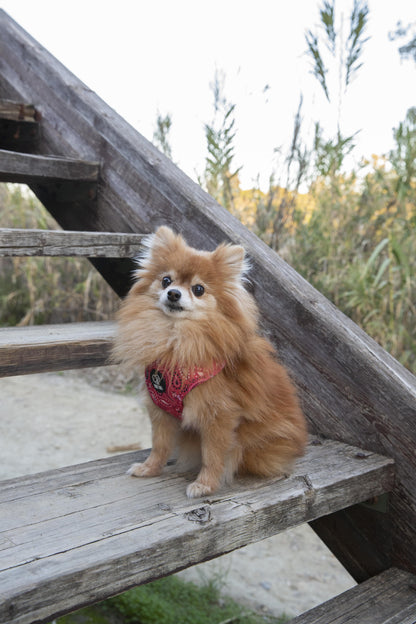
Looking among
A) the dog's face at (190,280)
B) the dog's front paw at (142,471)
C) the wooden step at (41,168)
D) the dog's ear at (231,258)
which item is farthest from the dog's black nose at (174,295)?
the wooden step at (41,168)

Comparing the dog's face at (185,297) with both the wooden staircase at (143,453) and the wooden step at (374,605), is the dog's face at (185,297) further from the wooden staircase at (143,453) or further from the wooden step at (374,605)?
the wooden step at (374,605)

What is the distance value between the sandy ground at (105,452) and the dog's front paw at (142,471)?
57.2 inches

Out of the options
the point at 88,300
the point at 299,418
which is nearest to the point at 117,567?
the point at 299,418

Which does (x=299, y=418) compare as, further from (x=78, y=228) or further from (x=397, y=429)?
(x=78, y=228)

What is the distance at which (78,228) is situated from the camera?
7.61 ft

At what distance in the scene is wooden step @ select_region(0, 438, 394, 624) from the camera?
37.7 inches

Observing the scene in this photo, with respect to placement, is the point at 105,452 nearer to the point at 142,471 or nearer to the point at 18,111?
the point at 18,111

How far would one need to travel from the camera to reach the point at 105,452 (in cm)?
380

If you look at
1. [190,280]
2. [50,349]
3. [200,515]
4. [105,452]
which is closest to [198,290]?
[190,280]

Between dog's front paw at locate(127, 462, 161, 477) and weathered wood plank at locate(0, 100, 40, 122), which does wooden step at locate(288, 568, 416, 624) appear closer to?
dog's front paw at locate(127, 462, 161, 477)

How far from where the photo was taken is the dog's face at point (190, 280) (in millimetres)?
1431

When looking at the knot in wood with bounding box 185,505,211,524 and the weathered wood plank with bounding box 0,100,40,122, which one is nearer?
the knot in wood with bounding box 185,505,211,524

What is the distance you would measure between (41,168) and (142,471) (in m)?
1.16

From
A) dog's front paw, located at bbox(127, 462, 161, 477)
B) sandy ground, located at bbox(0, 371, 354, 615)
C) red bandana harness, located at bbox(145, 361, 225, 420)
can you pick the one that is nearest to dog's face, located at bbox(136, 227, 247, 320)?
red bandana harness, located at bbox(145, 361, 225, 420)
